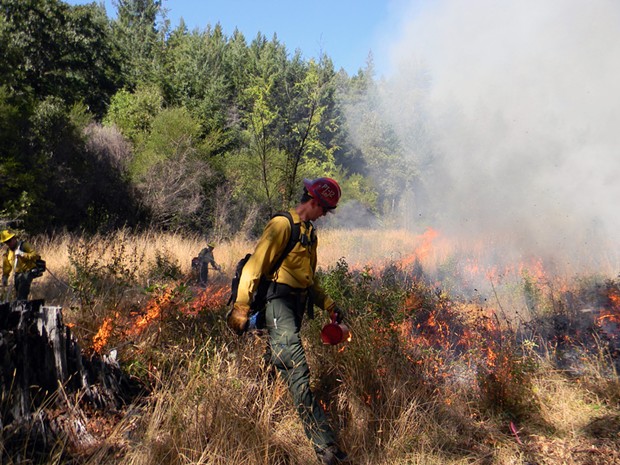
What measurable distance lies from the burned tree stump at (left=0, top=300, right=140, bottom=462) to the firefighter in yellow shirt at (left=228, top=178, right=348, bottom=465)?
3.24 feet

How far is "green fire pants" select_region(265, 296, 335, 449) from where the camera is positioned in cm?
265

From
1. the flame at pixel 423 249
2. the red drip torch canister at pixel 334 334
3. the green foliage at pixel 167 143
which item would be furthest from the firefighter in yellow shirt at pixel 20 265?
the green foliage at pixel 167 143

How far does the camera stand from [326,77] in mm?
7738

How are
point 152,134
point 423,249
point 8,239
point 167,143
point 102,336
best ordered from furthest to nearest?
point 152,134, point 167,143, point 423,249, point 8,239, point 102,336

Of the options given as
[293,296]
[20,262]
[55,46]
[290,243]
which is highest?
[55,46]

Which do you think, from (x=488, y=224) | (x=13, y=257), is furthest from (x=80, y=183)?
(x=488, y=224)

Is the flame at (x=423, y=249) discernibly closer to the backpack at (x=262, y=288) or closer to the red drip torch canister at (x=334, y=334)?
the red drip torch canister at (x=334, y=334)

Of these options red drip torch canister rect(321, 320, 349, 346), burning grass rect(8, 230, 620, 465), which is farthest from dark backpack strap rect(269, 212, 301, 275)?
burning grass rect(8, 230, 620, 465)

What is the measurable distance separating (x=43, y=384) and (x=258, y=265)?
1.36 meters

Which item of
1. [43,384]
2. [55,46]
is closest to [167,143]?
[55,46]

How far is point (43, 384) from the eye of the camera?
2641 mm

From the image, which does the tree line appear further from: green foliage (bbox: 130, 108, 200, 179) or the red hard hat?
the red hard hat

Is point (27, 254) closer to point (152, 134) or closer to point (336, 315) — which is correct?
point (336, 315)

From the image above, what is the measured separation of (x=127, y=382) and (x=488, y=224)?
9821mm
